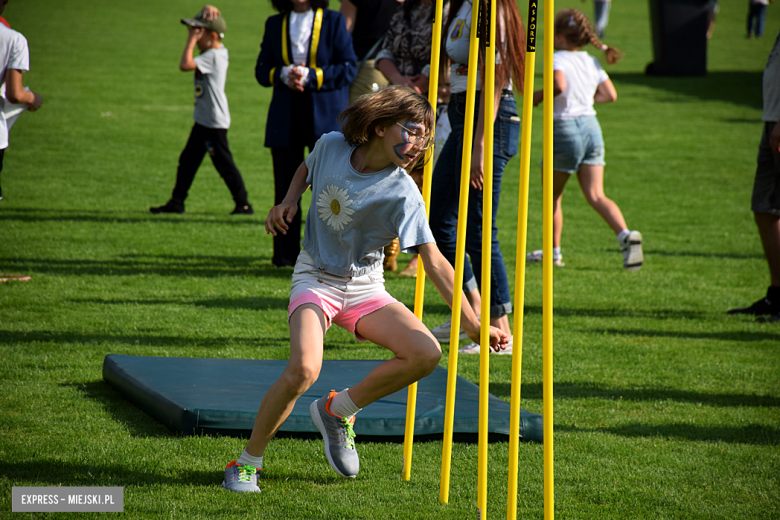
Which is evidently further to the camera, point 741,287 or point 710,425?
point 741,287

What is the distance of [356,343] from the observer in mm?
5305

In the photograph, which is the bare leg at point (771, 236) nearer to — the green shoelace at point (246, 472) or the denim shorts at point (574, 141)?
the denim shorts at point (574, 141)

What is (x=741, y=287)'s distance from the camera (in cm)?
721

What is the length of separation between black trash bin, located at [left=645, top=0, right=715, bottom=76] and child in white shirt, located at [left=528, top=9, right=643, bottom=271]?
16308 mm

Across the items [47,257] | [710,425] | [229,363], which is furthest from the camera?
[47,257]

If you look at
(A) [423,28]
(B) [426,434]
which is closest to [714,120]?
(A) [423,28]

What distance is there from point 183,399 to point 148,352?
1223mm

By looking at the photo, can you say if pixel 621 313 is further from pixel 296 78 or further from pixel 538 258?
pixel 296 78

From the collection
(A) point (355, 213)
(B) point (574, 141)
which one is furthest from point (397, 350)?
(B) point (574, 141)

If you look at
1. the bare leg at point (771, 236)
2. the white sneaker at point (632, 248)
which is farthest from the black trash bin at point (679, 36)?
the bare leg at point (771, 236)

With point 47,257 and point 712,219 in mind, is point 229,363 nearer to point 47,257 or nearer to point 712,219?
point 47,257

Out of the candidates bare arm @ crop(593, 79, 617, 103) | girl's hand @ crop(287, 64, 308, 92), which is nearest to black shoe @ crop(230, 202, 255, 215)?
girl's hand @ crop(287, 64, 308, 92)

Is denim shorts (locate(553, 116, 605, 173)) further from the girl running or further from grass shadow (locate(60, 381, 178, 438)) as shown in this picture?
grass shadow (locate(60, 381, 178, 438))

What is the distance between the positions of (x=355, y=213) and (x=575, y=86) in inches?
176
